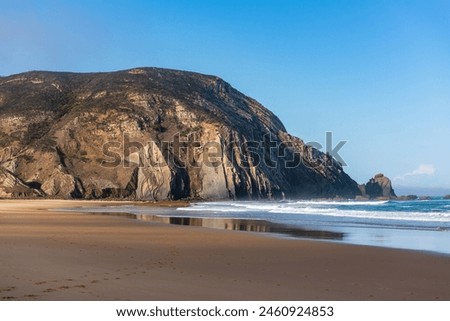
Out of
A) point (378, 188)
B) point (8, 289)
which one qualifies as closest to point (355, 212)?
point (8, 289)

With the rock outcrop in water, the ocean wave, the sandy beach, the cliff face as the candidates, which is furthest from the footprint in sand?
the rock outcrop in water

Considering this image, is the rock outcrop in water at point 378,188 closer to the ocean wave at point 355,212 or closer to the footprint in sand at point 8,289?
the ocean wave at point 355,212

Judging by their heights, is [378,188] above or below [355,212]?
above

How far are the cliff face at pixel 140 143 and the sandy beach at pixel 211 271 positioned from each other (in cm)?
5709

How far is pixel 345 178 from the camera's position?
391 feet

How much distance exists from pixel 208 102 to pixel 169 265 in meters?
85.1

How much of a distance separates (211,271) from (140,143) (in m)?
69.7

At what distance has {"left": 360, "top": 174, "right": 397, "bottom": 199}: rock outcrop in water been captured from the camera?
124562 millimetres

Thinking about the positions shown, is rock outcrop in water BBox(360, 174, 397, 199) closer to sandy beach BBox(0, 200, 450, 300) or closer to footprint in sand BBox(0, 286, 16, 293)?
sandy beach BBox(0, 200, 450, 300)

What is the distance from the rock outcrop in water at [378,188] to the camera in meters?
125

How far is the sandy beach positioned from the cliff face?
5709 centimetres

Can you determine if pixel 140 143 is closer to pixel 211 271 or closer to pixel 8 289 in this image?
pixel 211 271

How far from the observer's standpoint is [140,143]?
79.5m

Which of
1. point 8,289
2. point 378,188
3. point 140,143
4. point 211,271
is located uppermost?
point 140,143
